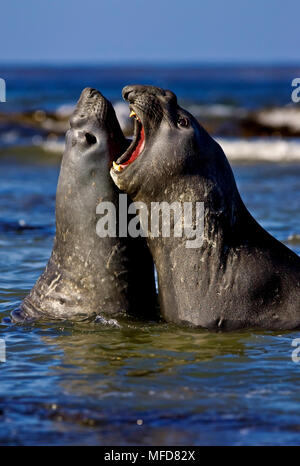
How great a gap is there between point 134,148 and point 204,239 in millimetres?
807

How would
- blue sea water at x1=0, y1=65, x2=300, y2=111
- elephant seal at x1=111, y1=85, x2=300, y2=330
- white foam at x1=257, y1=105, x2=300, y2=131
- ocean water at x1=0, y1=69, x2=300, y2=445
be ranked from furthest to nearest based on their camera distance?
blue sea water at x1=0, y1=65, x2=300, y2=111, white foam at x1=257, y1=105, x2=300, y2=131, elephant seal at x1=111, y1=85, x2=300, y2=330, ocean water at x1=0, y1=69, x2=300, y2=445

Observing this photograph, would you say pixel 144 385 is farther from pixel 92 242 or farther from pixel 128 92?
pixel 128 92

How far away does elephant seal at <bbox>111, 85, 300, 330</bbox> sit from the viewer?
682cm

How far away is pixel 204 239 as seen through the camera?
692 centimetres

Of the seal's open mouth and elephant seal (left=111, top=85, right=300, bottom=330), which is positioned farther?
the seal's open mouth

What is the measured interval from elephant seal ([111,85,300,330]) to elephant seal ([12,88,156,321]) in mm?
281

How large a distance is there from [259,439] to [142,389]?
984mm

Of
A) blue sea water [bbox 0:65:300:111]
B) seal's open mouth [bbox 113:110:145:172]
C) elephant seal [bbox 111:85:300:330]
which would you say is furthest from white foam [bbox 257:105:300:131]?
seal's open mouth [bbox 113:110:145:172]

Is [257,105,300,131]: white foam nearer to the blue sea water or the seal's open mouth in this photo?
the blue sea water

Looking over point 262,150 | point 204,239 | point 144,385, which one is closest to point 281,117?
point 262,150

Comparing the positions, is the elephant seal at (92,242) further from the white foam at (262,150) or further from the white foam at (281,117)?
the white foam at (281,117)

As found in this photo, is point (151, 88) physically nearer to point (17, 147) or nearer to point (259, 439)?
point (259, 439)

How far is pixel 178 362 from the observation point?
6.53 m

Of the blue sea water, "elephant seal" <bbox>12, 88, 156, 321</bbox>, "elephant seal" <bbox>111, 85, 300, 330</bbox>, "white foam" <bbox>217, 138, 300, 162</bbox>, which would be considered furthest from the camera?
the blue sea water
